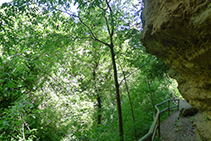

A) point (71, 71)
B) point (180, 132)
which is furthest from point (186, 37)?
point (71, 71)

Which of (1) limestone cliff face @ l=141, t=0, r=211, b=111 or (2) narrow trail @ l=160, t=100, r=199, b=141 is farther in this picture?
(2) narrow trail @ l=160, t=100, r=199, b=141

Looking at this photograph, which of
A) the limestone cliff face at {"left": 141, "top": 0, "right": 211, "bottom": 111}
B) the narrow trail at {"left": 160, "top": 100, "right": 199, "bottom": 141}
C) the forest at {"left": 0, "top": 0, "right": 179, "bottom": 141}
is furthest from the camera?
the forest at {"left": 0, "top": 0, "right": 179, "bottom": 141}

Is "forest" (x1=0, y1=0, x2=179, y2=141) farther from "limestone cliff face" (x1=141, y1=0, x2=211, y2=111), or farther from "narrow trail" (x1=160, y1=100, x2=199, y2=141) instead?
"limestone cliff face" (x1=141, y1=0, x2=211, y2=111)

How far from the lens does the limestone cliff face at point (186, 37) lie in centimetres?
211

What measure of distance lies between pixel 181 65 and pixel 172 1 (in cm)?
156

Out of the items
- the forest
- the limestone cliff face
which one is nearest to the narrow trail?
the forest

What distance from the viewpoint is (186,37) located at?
2.48m

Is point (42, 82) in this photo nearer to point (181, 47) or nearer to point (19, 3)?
point (19, 3)

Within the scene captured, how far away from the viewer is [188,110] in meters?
7.14

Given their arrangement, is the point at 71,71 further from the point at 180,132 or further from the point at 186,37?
the point at 186,37

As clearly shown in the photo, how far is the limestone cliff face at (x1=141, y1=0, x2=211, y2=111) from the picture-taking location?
211 cm

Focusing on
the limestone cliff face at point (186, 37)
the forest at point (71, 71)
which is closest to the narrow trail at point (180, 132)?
the forest at point (71, 71)

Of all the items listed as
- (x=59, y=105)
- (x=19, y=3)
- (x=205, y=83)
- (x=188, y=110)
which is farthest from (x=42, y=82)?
(x=188, y=110)

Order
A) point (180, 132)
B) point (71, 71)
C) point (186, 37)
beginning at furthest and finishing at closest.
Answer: point (71, 71) < point (180, 132) < point (186, 37)
